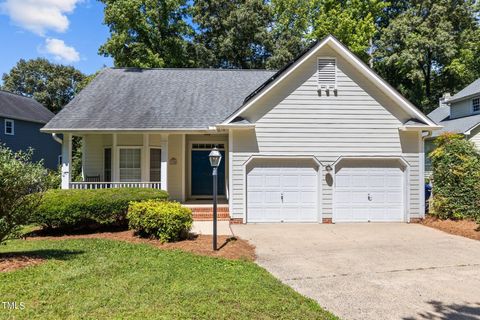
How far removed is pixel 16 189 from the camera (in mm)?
6250

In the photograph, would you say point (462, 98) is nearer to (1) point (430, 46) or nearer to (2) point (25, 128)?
(1) point (430, 46)

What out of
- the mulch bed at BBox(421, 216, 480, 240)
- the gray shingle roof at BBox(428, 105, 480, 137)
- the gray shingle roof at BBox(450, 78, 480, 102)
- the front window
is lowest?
the mulch bed at BBox(421, 216, 480, 240)

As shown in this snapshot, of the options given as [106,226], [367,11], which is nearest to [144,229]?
[106,226]

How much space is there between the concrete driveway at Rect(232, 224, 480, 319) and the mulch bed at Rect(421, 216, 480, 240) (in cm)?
46

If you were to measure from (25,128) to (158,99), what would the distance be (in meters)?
17.4

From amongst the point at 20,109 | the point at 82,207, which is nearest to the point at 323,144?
A: the point at 82,207

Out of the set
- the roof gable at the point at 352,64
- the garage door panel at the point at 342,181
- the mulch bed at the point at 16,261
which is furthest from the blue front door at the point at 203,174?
the mulch bed at the point at 16,261

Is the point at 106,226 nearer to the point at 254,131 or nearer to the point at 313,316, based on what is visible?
the point at 254,131

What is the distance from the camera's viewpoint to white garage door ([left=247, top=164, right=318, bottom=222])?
11.7m

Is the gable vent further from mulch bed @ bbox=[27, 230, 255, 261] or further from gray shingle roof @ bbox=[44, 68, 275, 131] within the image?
mulch bed @ bbox=[27, 230, 255, 261]

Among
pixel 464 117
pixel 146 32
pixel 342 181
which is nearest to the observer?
pixel 342 181

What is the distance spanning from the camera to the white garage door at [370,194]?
1186 centimetres

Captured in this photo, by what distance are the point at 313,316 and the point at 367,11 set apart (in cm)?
3111

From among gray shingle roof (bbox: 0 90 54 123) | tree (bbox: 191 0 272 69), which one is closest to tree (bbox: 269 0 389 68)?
tree (bbox: 191 0 272 69)
